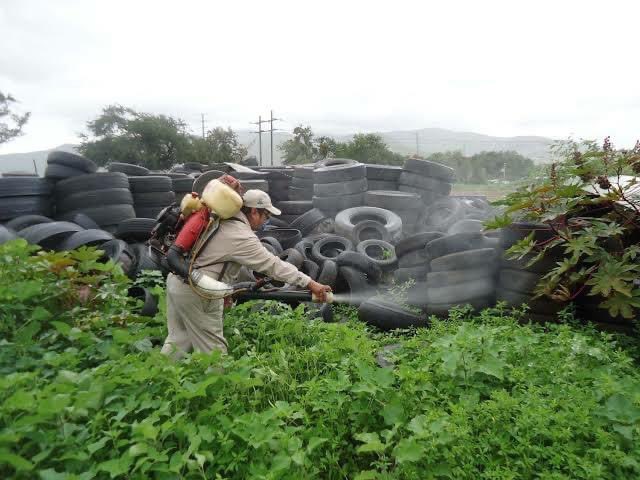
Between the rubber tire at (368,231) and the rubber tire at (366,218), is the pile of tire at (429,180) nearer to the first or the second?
the rubber tire at (366,218)

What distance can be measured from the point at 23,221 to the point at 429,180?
8.00 meters

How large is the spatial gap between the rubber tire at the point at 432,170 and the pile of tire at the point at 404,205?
0.89 metres

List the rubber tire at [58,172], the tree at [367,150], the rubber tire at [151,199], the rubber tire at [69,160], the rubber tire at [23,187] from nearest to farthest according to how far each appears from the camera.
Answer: the rubber tire at [23,187] → the rubber tire at [58,172] → the rubber tire at [69,160] → the rubber tire at [151,199] → the tree at [367,150]

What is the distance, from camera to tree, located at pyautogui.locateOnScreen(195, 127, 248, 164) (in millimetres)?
32344

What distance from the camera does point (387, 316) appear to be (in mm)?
4816

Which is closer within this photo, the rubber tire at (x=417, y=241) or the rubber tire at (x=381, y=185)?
the rubber tire at (x=417, y=241)

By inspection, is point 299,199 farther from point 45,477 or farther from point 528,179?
point 45,477

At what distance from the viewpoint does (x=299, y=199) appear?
1089 centimetres

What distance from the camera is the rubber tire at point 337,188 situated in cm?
912

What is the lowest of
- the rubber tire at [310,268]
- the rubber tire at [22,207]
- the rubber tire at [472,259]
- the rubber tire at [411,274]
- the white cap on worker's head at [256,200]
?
the rubber tire at [310,268]

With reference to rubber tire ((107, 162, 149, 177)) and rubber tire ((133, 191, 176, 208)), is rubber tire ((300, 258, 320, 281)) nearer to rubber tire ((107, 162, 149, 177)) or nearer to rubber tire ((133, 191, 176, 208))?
rubber tire ((133, 191, 176, 208))

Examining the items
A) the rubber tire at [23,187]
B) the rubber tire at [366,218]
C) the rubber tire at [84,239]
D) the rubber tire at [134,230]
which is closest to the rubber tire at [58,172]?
the rubber tire at [23,187]

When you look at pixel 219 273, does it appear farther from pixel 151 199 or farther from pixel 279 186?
pixel 279 186

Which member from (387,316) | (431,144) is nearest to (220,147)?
(387,316)
